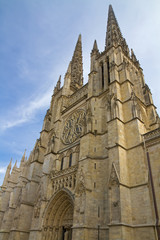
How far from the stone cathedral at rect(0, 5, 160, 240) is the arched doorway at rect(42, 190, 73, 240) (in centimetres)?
7

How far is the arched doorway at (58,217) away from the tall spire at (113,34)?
1720 cm

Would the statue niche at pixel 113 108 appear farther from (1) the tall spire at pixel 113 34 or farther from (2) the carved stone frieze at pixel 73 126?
(1) the tall spire at pixel 113 34

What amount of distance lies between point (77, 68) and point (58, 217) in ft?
80.1

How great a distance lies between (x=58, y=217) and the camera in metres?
14.5

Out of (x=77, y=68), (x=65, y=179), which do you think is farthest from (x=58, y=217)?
(x=77, y=68)

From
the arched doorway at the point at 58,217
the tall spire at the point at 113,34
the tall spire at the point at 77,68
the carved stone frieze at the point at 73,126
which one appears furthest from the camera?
the tall spire at the point at 77,68

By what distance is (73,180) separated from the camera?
13875mm

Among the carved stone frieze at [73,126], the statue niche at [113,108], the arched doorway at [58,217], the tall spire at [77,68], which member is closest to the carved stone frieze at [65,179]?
the arched doorway at [58,217]

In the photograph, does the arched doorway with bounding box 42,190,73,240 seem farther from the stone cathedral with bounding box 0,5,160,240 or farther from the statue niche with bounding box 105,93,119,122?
the statue niche with bounding box 105,93,119,122

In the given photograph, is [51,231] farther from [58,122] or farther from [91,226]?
[58,122]

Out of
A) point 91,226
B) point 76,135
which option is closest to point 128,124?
point 76,135

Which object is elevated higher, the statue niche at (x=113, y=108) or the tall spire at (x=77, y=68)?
the tall spire at (x=77, y=68)

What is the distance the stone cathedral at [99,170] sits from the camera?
33.2 feet

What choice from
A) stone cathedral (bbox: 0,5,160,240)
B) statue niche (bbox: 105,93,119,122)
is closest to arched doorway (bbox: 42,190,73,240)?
stone cathedral (bbox: 0,5,160,240)
